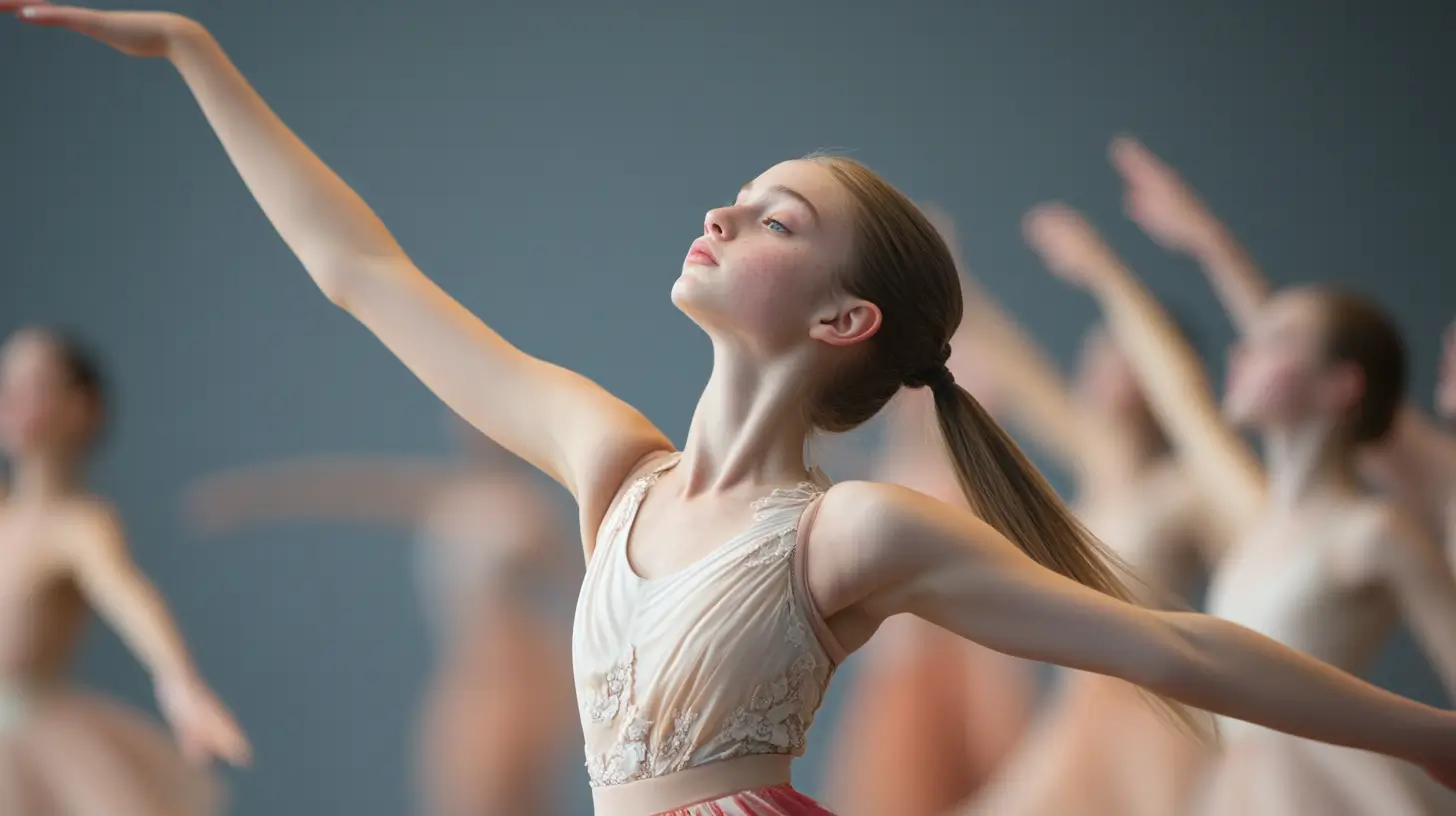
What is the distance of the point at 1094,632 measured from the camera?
4.64ft

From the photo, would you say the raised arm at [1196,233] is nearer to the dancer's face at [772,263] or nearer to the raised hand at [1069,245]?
the raised hand at [1069,245]

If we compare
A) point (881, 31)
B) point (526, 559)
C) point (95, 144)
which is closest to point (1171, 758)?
point (526, 559)

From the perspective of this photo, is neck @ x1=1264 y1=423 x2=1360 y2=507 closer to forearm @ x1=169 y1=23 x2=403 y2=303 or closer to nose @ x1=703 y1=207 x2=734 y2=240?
nose @ x1=703 y1=207 x2=734 y2=240

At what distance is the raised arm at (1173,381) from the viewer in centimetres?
326

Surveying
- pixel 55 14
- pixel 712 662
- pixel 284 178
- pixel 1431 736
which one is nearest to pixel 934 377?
pixel 712 662

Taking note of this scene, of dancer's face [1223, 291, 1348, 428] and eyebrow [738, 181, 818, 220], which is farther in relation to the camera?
dancer's face [1223, 291, 1348, 428]

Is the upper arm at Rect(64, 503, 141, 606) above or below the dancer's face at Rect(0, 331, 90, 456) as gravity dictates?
below

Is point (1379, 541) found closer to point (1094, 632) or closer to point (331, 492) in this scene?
point (1094, 632)

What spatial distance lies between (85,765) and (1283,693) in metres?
2.63

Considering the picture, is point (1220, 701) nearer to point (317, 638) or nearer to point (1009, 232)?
point (1009, 232)

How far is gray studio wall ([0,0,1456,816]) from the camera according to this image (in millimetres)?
4246

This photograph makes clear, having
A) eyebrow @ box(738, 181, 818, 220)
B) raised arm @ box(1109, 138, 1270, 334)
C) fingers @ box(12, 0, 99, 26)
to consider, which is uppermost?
raised arm @ box(1109, 138, 1270, 334)

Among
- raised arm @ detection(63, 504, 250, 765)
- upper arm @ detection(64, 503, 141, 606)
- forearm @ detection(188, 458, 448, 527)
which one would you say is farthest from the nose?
A: forearm @ detection(188, 458, 448, 527)

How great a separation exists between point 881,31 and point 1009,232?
654 mm
